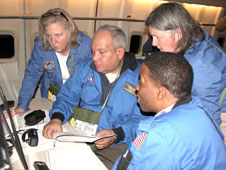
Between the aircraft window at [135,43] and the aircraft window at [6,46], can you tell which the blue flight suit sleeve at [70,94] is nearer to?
the aircraft window at [6,46]

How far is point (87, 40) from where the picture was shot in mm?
2666

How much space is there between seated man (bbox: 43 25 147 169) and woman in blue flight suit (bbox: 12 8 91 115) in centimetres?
42

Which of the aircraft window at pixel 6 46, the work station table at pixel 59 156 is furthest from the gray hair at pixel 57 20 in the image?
the aircraft window at pixel 6 46

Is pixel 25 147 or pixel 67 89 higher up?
pixel 67 89

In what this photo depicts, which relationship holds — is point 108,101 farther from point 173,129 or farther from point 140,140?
point 173,129

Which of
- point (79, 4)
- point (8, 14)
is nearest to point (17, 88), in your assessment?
point (8, 14)

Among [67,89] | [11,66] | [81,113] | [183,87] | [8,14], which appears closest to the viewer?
[183,87]

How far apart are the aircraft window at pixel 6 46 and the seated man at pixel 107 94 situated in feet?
8.55

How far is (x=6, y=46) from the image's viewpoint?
166 inches

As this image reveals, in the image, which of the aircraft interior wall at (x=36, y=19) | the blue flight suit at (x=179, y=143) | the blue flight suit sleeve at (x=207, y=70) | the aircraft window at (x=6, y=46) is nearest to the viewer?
the blue flight suit at (x=179, y=143)

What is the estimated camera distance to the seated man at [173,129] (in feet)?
3.80

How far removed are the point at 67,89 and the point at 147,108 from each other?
41.1 inches

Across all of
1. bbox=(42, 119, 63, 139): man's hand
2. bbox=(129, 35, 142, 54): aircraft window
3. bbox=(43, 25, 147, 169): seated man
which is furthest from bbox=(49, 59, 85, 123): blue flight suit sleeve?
bbox=(129, 35, 142, 54): aircraft window

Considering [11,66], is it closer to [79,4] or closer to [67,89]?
[79,4]
